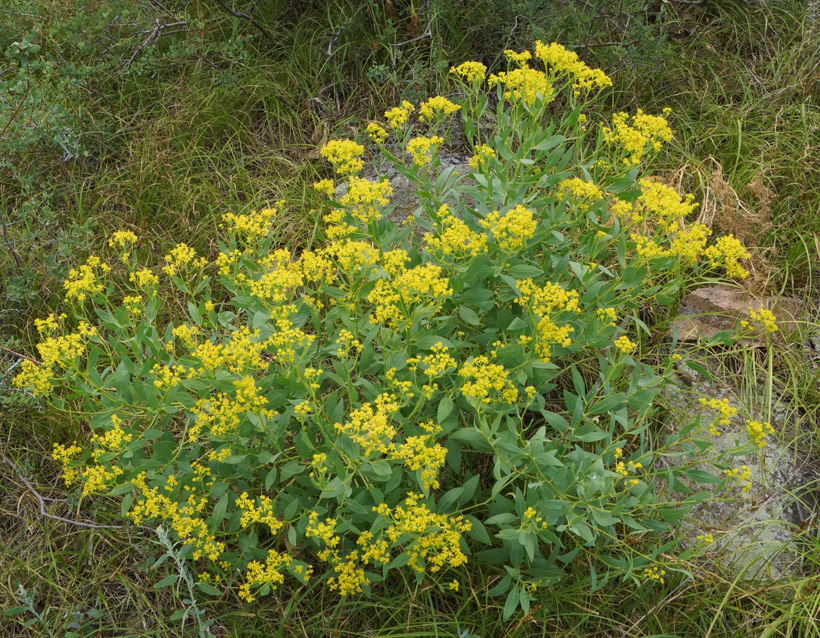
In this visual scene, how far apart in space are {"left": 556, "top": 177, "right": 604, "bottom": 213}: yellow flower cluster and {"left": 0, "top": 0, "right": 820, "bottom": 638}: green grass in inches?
44.4

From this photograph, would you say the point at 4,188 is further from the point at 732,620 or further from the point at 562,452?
the point at 732,620

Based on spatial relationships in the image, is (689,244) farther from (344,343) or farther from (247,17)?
(247,17)

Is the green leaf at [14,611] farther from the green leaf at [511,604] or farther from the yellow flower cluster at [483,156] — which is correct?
the yellow flower cluster at [483,156]

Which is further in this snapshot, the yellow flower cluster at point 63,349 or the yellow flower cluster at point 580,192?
the yellow flower cluster at point 580,192

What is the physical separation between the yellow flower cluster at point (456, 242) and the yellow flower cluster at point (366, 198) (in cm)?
24

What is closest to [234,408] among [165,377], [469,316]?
[165,377]

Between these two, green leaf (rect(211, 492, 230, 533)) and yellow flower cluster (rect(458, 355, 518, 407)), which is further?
green leaf (rect(211, 492, 230, 533))

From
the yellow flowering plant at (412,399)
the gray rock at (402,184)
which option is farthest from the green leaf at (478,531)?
the gray rock at (402,184)

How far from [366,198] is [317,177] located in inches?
66.9

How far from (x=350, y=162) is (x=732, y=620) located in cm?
228

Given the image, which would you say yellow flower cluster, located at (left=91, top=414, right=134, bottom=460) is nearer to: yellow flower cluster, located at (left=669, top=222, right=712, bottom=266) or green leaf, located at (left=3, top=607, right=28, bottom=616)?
green leaf, located at (left=3, top=607, right=28, bottom=616)

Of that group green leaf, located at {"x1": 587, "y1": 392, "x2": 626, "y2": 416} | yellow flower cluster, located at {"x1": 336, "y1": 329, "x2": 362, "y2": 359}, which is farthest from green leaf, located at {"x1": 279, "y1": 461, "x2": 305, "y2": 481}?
green leaf, located at {"x1": 587, "y1": 392, "x2": 626, "y2": 416}

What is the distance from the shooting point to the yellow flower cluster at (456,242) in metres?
2.40

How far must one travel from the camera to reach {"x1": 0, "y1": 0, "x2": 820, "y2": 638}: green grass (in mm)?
2738
